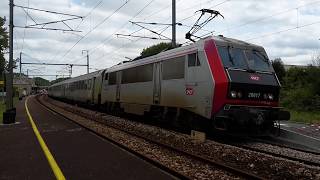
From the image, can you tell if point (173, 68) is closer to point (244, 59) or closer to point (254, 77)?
point (244, 59)

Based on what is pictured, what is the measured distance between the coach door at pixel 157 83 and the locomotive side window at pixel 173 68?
507 millimetres

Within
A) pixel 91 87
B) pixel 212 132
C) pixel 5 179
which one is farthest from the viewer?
pixel 91 87

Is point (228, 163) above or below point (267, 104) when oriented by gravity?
below

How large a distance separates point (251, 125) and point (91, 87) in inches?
867

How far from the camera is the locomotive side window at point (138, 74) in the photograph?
A: 757 inches

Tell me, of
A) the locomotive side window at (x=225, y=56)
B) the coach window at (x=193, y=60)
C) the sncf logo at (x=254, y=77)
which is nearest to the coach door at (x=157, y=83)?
the coach window at (x=193, y=60)

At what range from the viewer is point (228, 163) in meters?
10.0

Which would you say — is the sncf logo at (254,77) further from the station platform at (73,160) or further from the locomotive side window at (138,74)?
the locomotive side window at (138,74)

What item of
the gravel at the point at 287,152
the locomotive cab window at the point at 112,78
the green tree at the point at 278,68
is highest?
the green tree at the point at 278,68

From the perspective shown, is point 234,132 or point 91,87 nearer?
point 234,132

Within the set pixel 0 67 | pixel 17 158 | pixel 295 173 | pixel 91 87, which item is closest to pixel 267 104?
pixel 295 173

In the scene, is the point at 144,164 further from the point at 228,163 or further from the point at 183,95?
the point at 183,95

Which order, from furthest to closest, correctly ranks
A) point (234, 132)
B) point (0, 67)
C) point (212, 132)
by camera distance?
point (0, 67), point (212, 132), point (234, 132)

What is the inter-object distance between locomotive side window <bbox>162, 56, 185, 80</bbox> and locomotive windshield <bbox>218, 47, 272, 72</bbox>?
194 centimetres
